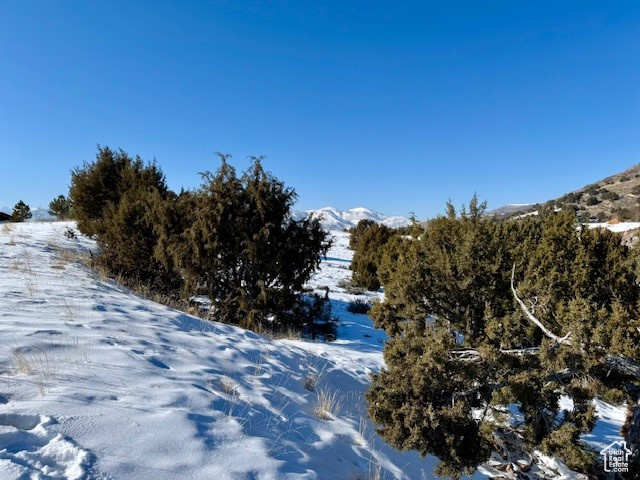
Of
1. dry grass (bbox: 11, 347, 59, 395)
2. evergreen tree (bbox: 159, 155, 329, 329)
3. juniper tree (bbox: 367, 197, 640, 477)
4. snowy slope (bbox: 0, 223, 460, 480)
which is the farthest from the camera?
evergreen tree (bbox: 159, 155, 329, 329)

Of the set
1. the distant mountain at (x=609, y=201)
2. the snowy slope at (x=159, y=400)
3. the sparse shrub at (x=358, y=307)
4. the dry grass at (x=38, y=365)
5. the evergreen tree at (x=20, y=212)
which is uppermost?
the distant mountain at (x=609, y=201)

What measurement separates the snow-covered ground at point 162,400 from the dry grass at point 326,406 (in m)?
0.02

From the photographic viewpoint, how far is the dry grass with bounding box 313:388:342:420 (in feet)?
12.7

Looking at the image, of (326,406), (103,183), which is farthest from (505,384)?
(103,183)

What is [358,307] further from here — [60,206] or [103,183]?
[60,206]

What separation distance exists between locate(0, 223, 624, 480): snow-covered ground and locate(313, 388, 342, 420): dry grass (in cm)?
2

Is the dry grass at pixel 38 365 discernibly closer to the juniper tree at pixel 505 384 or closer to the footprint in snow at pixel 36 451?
the footprint in snow at pixel 36 451

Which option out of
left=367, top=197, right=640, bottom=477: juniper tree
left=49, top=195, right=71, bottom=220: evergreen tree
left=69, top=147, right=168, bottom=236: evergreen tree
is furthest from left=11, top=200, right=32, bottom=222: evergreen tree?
left=367, top=197, right=640, bottom=477: juniper tree

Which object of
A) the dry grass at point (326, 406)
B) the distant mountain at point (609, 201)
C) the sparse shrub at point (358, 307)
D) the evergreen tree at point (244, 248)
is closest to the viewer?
the dry grass at point (326, 406)

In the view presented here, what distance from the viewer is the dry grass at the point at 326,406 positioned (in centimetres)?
388

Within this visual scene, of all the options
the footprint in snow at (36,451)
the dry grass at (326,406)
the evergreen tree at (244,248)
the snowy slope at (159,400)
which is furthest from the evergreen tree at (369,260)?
the footprint in snow at (36,451)

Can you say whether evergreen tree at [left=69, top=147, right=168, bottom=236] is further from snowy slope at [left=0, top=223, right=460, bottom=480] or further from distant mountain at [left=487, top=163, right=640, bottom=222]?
distant mountain at [left=487, top=163, right=640, bottom=222]

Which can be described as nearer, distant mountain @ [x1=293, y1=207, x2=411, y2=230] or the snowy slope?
the snowy slope

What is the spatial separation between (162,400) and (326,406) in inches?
69.4
